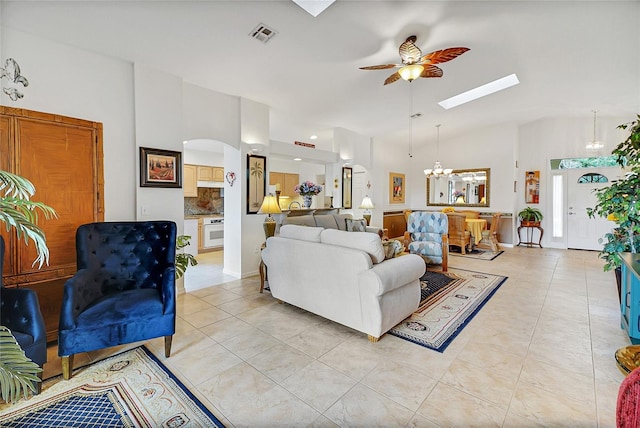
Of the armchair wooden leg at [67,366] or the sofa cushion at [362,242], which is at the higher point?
the sofa cushion at [362,242]

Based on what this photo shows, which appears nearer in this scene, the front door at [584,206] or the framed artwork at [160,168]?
the framed artwork at [160,168]

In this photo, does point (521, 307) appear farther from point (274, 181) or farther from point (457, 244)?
point (274, 181)

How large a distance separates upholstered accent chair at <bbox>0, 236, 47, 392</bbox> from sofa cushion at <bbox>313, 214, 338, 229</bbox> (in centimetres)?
370

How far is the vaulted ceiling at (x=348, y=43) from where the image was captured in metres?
2.60

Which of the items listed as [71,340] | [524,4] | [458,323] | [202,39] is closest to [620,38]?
[524,4]

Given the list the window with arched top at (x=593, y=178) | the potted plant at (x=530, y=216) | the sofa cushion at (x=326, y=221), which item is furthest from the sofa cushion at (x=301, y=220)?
the window with arched top at (x=593, y=178)

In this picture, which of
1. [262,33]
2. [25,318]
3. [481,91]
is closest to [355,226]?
[262,33]

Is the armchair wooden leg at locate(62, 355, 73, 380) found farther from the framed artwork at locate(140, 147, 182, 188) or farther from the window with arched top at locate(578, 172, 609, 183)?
the window with arched top at locate(578, 172, 609, 183)

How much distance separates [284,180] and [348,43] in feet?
20.1

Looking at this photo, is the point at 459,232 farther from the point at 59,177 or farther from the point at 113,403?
the point at 59,177

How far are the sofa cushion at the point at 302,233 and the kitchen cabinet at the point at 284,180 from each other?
18.8 feet

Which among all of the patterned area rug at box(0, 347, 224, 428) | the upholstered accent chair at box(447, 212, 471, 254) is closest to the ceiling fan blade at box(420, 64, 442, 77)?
the patterned area rug at box(0, 347, 224, 428)

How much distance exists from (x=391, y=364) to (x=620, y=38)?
15.5 ft

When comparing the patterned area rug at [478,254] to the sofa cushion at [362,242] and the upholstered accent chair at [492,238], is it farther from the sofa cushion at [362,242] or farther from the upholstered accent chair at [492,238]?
the sofa cushion at [362,242]
